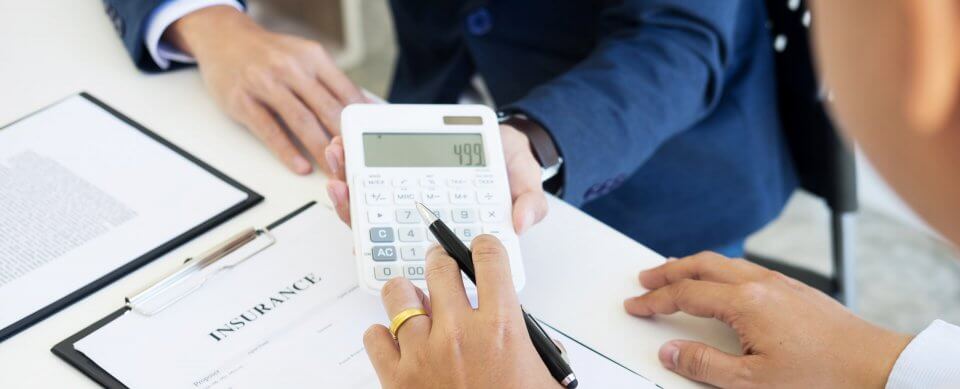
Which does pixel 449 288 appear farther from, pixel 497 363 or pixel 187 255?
pixel 187 255

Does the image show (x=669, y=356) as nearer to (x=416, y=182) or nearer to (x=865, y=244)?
(x=416, y=182)

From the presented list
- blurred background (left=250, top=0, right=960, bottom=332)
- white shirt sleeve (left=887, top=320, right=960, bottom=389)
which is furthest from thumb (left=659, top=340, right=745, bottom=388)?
blurred background (left=250, top=0, right=960, bottom=332)

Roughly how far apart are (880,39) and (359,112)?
1.55ft

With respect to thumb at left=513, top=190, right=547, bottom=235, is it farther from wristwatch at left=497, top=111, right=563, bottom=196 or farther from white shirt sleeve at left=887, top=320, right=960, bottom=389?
white shirt sleeve at left=887, top=320, right=960, bottom=389

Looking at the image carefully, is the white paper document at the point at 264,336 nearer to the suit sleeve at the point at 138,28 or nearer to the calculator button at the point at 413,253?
the calculator button at the point at 413,253

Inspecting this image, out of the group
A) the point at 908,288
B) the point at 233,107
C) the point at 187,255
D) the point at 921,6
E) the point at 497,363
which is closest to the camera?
the point at 921,6

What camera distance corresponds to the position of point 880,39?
1.12ft

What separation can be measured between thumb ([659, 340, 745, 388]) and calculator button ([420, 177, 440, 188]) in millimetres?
199

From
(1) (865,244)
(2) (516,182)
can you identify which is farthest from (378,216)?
(1) (865,244)

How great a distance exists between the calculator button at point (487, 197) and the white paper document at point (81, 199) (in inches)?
7.8

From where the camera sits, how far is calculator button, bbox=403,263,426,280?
27.0 inches

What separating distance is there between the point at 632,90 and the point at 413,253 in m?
0.35

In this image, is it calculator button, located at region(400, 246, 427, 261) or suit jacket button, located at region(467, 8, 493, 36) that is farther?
suit jacket button, located at region(467, 8, 493, 36)

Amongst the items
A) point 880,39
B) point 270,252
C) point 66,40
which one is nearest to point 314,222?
point 270,252
